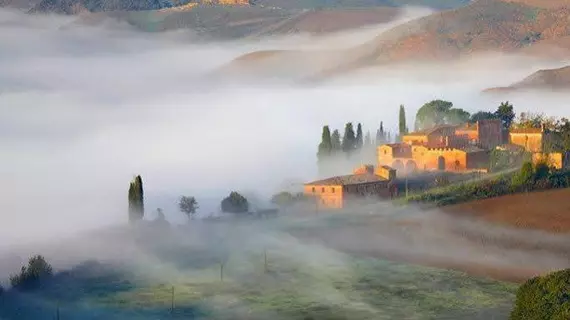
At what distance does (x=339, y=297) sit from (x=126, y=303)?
11.8m

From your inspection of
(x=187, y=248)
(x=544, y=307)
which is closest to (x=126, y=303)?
(x=187, y=248)

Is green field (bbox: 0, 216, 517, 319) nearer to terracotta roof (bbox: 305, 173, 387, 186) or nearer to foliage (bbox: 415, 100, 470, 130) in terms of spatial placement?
terracotta roof (bbox: 305, 173, 387, 186)

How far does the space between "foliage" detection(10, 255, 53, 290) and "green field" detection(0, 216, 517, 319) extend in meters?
0.81

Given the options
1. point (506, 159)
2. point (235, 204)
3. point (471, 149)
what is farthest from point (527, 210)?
point (235, 204)

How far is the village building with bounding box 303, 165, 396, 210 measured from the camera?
112 metres

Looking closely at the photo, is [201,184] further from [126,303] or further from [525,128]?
[126,303]

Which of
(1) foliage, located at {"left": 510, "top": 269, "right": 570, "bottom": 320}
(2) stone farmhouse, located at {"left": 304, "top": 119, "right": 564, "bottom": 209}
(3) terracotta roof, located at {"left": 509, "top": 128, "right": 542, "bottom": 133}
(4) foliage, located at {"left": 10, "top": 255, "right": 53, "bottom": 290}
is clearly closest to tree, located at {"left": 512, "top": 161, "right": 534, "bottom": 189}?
(2) stone farmhouse, located at {"left": 304, "top": 119, "right": 564, "bottom": 209}

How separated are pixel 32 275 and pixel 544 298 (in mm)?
33603

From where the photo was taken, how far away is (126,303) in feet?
254

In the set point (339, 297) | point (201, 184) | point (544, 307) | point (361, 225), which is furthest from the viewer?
point (201, 184)

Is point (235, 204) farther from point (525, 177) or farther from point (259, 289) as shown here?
point (259, 289)

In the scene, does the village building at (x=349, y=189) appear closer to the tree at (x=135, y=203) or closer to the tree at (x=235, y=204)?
the tree at (x=235, y=204)

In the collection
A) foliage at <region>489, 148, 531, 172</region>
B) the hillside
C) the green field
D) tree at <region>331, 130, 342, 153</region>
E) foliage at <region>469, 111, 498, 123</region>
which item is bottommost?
the green field

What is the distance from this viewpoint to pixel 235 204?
11669 cm
